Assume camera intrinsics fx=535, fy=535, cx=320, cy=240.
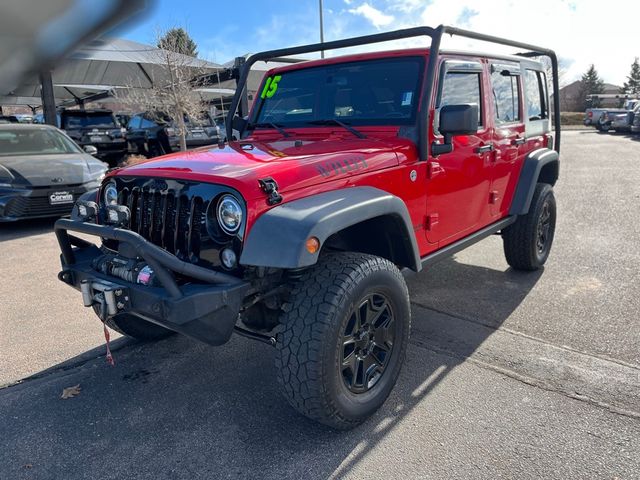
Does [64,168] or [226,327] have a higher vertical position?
[64,168]

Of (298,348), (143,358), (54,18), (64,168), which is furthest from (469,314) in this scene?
(64,168)

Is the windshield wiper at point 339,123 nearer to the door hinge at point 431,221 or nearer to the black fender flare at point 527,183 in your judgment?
the door hinge at point 431,221

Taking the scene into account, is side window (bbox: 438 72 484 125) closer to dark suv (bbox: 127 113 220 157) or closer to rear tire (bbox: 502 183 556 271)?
rear tire (bbox: 502 183 556 271)

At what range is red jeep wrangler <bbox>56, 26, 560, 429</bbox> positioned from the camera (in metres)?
2.54

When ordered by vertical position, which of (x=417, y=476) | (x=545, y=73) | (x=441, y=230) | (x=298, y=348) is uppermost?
(x=545, y=73)

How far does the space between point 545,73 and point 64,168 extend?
634 centimetres

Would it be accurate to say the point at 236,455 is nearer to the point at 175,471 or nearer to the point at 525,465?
the point at 175,471

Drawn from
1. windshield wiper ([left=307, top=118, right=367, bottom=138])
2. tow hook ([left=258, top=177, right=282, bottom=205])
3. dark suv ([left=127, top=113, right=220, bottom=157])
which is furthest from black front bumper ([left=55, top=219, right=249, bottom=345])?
dark suv ([left=127, top=113, right=220, bottom=157])

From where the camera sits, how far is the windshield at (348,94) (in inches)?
141

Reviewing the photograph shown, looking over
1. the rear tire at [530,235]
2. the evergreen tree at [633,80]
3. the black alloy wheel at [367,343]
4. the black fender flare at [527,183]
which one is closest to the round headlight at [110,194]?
the black alloy wheel at [367,343]

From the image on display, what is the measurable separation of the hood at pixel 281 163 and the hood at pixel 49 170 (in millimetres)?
4770

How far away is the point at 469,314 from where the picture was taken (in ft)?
14.0

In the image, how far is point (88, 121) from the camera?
1438cm

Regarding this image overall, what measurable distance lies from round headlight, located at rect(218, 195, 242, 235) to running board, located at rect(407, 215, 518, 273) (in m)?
1.43
